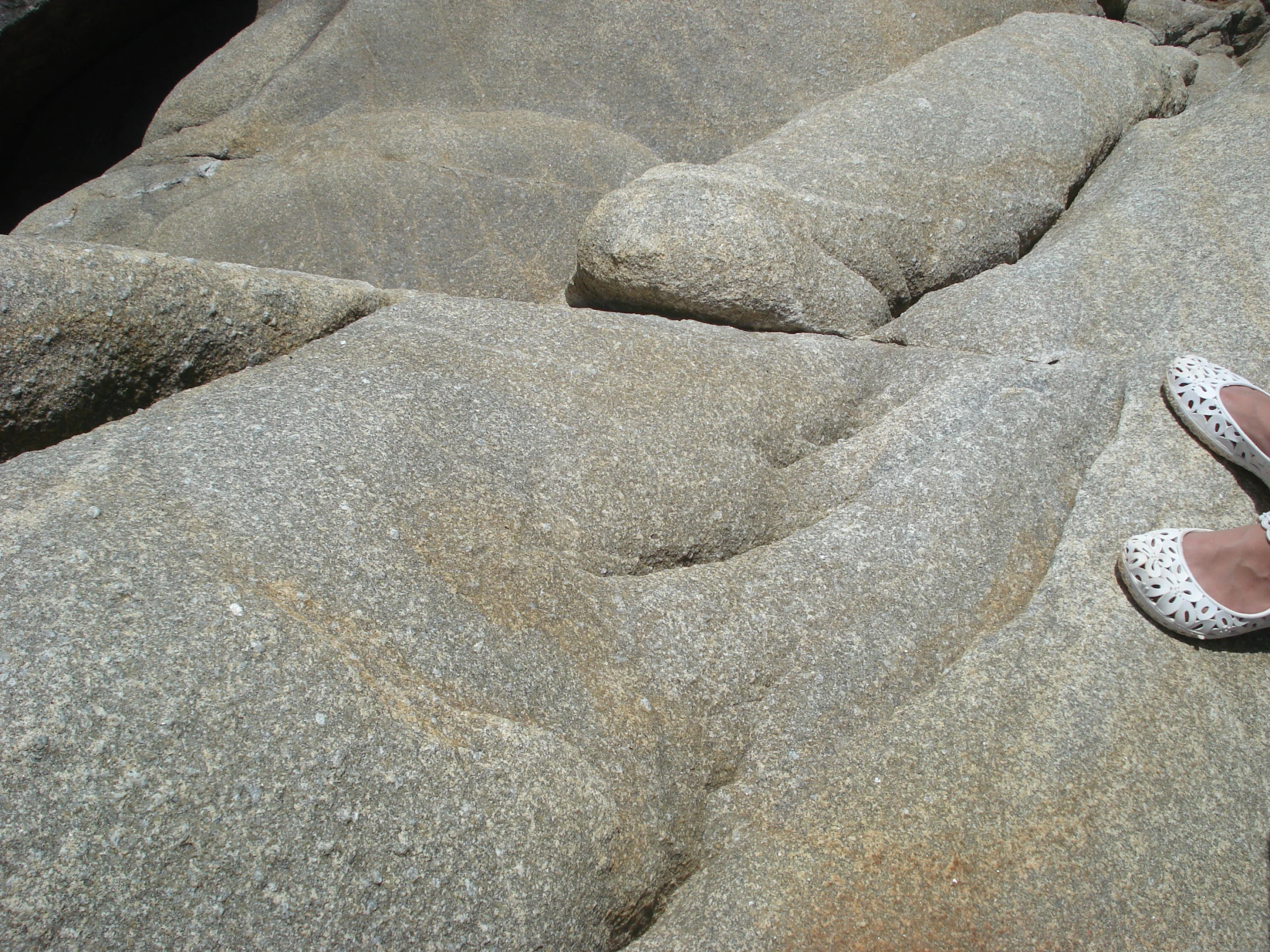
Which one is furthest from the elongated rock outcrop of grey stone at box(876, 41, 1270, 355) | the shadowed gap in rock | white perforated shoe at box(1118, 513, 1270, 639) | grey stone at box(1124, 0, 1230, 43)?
the shadowed gap in rock

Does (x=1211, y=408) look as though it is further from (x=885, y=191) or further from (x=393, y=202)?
(x=393, y=202)

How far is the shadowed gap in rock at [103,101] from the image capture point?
10.5 feet

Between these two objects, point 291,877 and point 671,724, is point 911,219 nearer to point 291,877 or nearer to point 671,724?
point 671,724

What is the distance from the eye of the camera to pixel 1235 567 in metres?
1.52

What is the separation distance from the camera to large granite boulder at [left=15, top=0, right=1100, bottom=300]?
2.70 m

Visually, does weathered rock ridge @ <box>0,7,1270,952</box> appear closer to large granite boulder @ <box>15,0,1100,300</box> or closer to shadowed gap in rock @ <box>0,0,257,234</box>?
large granite boulder @ <box>15,0,1100,300</box>

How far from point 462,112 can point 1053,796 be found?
2.56m

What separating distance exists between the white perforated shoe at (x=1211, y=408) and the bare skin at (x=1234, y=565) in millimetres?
222

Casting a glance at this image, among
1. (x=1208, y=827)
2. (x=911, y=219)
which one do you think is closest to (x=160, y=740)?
(x=1208, y=827)

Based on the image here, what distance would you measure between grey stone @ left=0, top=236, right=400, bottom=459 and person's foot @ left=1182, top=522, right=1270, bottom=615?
1.71m

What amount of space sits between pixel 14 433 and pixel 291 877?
100cm

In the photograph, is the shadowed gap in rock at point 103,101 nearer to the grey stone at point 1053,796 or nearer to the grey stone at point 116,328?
the grey stone at point 116,328

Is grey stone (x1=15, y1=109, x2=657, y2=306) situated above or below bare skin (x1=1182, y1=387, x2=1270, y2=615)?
above

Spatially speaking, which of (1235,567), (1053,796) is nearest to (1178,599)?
(1235,567)
